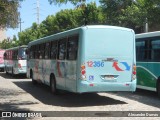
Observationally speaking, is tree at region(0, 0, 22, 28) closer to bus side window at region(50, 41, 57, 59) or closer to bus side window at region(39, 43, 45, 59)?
bus side window at region(39, 43, 45, 59)

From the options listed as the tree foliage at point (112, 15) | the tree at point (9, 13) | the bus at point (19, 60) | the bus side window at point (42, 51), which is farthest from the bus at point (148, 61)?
the bus at point (19, 60)

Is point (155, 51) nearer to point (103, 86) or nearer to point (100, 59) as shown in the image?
point (100, 59)

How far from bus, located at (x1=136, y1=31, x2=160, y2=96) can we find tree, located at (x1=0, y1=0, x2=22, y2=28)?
5.45 meters

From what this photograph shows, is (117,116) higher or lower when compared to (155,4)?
lower

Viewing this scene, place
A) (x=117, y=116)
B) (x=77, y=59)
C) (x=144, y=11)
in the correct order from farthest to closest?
(x=144, y=11) < (x=77, y=59) < (x=117, y=116)

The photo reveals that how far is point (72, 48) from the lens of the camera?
14.1 m

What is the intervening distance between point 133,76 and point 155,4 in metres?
6.35

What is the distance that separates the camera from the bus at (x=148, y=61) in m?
15.1

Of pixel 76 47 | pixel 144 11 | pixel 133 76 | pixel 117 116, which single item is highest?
pixel 144 11

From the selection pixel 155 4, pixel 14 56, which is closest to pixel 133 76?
pixel 155 4

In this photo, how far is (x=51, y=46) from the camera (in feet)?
57.4

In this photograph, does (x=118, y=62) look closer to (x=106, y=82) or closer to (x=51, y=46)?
(x=106, y=82)

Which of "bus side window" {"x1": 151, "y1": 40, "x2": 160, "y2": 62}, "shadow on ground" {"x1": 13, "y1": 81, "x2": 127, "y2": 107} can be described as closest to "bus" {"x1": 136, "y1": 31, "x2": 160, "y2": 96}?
"bus side window" {"x1": 151, "y1": 40, "x2": 160, "y2": 62}

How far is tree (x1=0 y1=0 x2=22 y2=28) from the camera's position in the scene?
14.2 m
